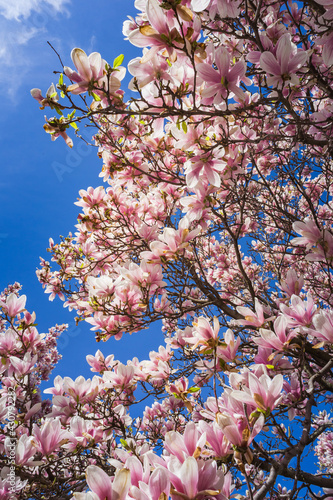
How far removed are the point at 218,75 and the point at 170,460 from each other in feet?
5.44

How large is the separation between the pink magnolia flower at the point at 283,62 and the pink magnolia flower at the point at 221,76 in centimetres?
15

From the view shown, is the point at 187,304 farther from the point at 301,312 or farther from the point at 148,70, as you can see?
the point at 148,70

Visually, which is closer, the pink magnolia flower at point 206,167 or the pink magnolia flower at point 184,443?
the pink magnolia flower at point 184,443

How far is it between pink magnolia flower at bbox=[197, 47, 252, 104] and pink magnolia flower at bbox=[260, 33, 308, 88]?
150 millimetres

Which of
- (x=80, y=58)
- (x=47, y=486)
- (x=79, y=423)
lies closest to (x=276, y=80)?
(x=80, y=58)

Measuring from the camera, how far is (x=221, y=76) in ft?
4.96

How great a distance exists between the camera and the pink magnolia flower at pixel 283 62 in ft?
4.91

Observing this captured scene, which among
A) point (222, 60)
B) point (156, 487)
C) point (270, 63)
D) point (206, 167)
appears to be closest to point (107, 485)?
point (156, 487)

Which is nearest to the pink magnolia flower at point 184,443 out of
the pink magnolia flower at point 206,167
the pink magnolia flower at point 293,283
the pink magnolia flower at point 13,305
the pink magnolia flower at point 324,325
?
the pink magnolia flower at point 324,325

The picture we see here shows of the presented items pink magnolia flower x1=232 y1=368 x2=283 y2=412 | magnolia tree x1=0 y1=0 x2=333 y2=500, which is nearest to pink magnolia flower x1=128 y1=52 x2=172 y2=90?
magnolia tree x1=0 y1=0 x2=333 y2=500

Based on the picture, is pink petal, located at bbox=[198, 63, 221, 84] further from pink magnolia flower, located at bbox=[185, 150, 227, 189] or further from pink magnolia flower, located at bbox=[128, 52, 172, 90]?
pink magnolia flower, located at bbox=[185, 150, 227, 189]

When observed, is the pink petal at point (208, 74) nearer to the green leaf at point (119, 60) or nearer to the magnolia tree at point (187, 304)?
the magnolia tree at point (187, 304)

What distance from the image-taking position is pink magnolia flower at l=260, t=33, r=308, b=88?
1.50 metres

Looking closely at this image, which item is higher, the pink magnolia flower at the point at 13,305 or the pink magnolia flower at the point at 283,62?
the pink magnolia flower at the point at 13,305
